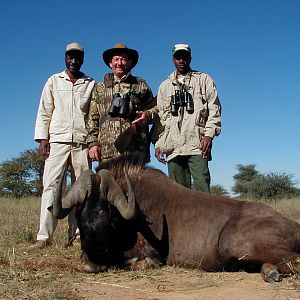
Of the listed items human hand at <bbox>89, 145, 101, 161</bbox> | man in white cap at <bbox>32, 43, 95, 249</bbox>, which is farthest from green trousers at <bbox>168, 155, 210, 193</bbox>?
man in white cap at <bbox>32, 43, 95, 249</bbox>

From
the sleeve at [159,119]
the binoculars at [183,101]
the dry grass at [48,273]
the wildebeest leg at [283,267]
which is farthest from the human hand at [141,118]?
the wildebeest leg at [283,267]

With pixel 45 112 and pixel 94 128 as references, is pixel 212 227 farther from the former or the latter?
pixel 45 112

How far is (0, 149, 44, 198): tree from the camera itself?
98.5 ft

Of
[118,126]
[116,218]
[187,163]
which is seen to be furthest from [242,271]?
[118,126]

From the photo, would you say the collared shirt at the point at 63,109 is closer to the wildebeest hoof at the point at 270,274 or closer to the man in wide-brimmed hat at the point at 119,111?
the man in wide-brimmed hat at the point at 119,111

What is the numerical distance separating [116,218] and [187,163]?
77.8 inches

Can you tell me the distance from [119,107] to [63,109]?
121 centimetres

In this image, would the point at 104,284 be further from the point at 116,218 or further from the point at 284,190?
the point at 284,190

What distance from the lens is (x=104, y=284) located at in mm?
5039

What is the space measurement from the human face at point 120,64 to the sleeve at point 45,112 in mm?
1198

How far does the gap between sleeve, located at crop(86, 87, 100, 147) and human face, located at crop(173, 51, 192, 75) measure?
1225 millimetres

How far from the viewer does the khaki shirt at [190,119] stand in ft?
23.5

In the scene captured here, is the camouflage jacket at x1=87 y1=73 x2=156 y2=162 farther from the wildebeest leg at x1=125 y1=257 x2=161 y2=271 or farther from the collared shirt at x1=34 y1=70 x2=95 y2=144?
the wildebeest leg at x1=125 y1=257 x2=161 y2=271

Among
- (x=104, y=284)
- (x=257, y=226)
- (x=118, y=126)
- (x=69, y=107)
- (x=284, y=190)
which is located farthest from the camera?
(x=284, y=190)
